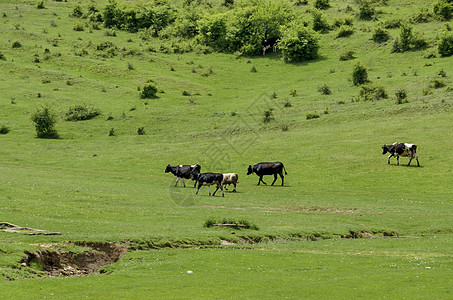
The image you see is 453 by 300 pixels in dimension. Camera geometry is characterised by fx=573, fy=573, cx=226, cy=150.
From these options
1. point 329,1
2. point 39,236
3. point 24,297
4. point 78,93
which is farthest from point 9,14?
point 24,297

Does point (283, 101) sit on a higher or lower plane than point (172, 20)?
lower

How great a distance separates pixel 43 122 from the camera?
8162 cm

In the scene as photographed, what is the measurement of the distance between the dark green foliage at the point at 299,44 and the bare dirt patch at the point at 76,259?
104872mm

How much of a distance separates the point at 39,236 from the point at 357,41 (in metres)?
111

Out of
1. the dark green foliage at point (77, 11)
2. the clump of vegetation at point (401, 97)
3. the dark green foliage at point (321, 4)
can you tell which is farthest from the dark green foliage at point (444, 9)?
the dark green foliage at point (77, 11)

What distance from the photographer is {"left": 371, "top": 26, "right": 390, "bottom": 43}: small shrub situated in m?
122

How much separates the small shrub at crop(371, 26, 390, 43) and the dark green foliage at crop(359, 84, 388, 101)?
35714mm

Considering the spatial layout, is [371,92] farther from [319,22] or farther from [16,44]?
[16,44]

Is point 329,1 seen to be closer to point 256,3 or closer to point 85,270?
point 256,3

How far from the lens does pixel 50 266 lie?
2328cm

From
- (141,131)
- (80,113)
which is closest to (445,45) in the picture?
(141,131)

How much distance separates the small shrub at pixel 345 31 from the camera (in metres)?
132

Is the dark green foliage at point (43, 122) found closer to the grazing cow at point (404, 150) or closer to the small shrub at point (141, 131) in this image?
the small shrub at point (141, 131)

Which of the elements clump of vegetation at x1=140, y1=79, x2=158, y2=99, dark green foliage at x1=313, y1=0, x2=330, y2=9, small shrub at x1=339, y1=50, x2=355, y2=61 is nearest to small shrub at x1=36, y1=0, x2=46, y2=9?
clump of vegetation at x1=140, y1=79, x2=158, y2=99
